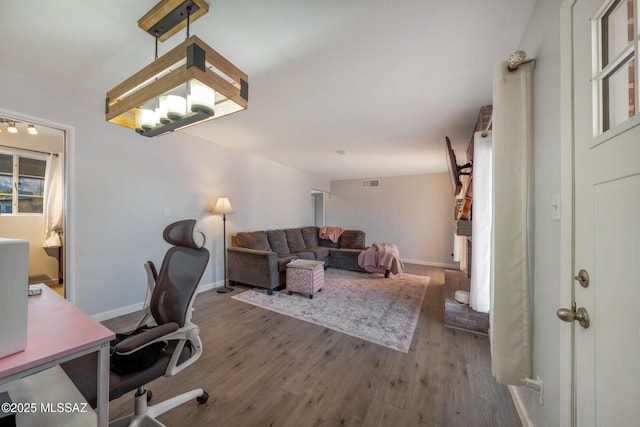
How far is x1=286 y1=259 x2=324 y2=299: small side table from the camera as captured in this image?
333 centimetres

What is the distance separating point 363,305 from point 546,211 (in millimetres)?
2373

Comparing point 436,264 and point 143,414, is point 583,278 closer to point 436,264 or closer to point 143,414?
point 143,414

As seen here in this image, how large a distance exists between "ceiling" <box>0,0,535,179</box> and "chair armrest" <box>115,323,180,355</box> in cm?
171

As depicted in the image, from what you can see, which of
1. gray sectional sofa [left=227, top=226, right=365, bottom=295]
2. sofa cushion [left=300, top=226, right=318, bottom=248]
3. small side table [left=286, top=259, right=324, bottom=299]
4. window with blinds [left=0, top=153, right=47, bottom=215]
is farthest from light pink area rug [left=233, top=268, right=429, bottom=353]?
window with blinds [left=0, top=153, right=47, bottom=215]

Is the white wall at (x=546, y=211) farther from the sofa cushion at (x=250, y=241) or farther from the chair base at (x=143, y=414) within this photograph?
the sofa cushion at (x=250, y=241)

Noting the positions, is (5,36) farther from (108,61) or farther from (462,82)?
(462,82)

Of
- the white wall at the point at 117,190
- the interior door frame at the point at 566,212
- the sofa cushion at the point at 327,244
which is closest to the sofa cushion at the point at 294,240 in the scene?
the sofa cushion at the point at 327,244

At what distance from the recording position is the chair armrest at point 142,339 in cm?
96

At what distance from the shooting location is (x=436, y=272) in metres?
4.95

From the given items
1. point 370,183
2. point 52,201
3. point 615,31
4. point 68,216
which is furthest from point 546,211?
Answer: point 52,201

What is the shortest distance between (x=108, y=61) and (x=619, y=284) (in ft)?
9.88

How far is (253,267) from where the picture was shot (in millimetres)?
3559

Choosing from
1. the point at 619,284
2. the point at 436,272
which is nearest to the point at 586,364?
the point at 619,284

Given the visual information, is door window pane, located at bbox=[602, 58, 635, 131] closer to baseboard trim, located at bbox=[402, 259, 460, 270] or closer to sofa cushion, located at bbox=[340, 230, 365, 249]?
sofa cushion, located at bbox=[340, 230, 365, 249]
